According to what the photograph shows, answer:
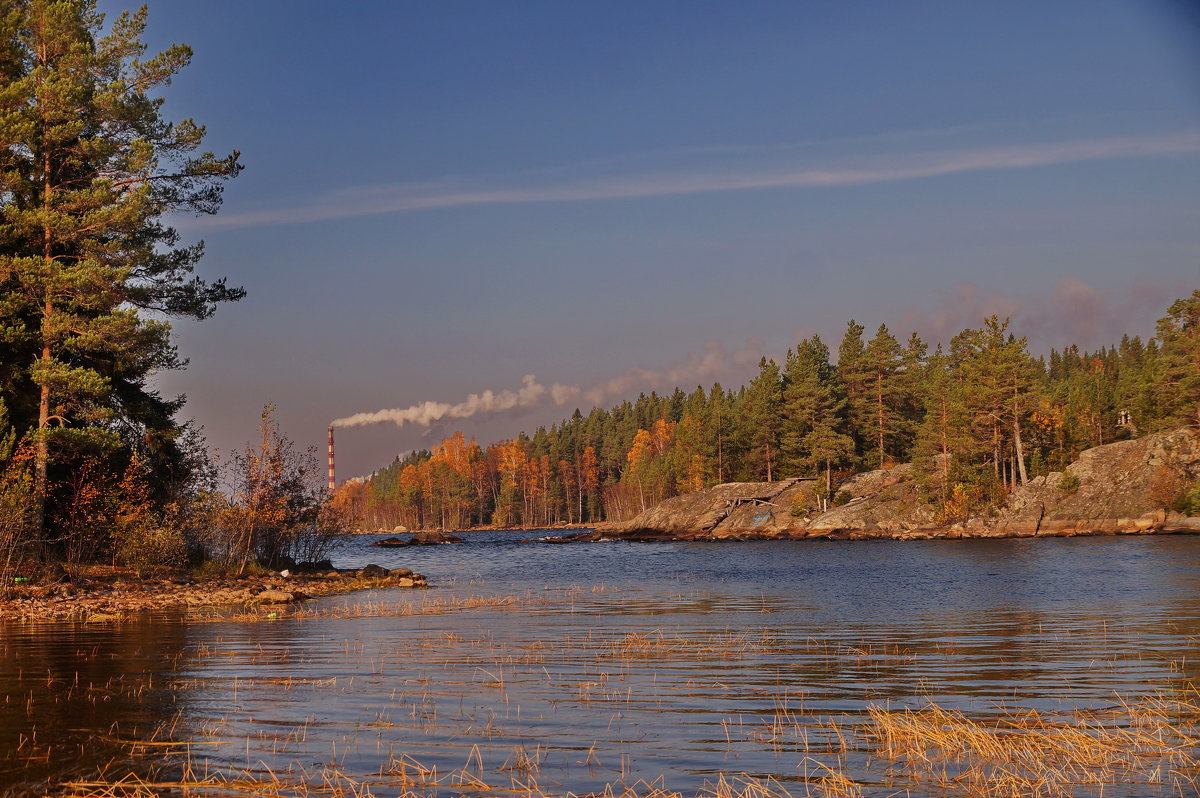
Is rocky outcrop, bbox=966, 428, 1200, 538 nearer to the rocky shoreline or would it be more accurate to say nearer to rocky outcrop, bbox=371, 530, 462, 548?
the rocky shoreline

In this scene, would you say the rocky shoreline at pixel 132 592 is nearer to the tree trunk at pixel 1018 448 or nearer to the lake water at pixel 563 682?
the lake water at pixel 563 682

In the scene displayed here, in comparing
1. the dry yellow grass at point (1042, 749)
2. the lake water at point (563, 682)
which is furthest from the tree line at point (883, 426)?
the dry yellow grass at point (1042, 749)

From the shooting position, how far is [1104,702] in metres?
11.5

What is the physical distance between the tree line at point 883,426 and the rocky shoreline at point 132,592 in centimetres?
914

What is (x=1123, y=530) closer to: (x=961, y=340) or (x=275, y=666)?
(x=961, y=340)

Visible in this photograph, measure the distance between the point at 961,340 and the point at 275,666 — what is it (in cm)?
11814

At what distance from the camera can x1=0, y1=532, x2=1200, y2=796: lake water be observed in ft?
29.5

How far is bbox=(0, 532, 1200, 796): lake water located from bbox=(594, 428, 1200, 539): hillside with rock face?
45.8 metres

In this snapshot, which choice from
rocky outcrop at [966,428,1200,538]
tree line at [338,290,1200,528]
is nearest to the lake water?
tree line at [338,290,1200,528]

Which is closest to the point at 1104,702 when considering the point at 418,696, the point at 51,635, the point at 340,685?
the point at 418,696

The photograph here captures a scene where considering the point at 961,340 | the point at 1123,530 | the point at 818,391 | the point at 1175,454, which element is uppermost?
the point at 961,340

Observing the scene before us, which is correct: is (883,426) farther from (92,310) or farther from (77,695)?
(77,695)

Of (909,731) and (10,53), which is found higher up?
(10,53)

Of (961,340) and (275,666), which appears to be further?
(961,340)
